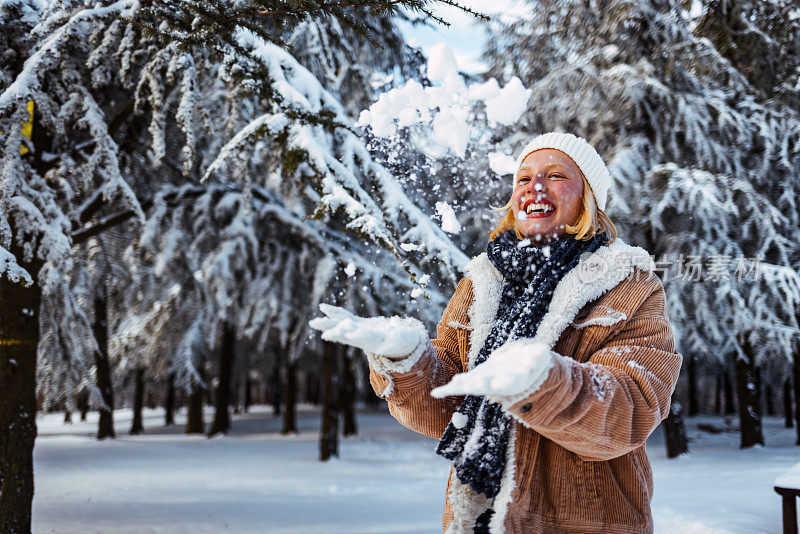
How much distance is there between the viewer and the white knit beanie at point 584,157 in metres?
1.73

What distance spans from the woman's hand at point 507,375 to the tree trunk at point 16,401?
4.52 metres

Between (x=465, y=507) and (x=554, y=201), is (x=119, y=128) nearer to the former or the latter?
(x=554, y=201)

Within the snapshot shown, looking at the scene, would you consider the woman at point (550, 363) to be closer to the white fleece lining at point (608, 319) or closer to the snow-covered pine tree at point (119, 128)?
the white fleece lining at point (608, 319)

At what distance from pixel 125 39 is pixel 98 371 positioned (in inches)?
489

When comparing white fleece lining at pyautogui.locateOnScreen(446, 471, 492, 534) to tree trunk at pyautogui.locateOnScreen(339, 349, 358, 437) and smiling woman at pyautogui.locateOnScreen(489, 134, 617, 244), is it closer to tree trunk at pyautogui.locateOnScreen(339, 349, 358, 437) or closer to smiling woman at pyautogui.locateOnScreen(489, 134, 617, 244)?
smiling woman at pyautogui.locateOnScreen(489, 134, 617, 244)

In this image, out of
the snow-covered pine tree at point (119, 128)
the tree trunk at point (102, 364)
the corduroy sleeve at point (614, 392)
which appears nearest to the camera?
the corduroy sleeve at point (614, 392)

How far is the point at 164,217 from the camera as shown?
287 inches

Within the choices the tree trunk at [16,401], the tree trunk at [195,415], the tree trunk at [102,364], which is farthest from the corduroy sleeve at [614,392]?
the tree trunk at [195,415]

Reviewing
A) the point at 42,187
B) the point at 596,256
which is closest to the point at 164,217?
the point at 42,187

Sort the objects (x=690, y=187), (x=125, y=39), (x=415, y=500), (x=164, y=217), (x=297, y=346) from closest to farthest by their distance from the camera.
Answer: (x=125, y=39) → (x=164, y=217) → (x=415, y=500) → (x=690, y=187) → (x=297, y=346)

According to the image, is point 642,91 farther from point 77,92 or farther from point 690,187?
point 77,92

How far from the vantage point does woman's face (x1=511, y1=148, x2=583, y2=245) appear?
5.58 ft

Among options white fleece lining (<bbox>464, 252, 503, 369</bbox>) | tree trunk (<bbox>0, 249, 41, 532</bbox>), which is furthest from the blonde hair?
tree trunk (<bbox>0, 249, 41, 532</bbox>)

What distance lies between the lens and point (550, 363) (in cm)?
116
